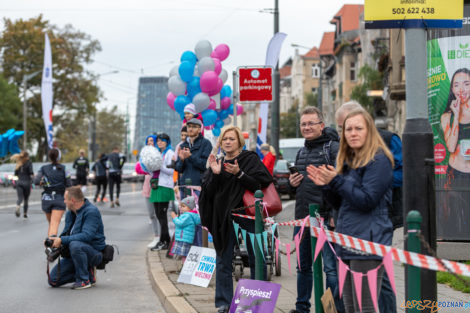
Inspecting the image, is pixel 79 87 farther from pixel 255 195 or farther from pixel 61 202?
pixel 255 195

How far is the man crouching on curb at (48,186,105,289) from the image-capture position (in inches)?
344

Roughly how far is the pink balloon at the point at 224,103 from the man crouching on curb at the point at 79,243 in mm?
6980

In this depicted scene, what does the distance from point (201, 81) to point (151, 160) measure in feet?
10.1

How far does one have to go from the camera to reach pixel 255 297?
594 cm

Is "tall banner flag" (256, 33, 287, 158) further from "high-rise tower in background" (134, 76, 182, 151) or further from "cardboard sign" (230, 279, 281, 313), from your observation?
"high-rise tower in background" (134, 76, 182, 151)

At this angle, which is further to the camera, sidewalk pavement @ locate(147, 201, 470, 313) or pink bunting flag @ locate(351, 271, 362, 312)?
sidewalk pavement @ locate(147, 201, 470, 313)

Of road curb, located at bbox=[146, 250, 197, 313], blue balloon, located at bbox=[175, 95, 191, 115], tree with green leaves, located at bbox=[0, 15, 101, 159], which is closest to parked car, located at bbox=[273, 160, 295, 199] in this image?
blue balloon, located at bbox=[175, 95, 191, 115]

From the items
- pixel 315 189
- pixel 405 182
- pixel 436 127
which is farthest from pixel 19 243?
pixel 405 182

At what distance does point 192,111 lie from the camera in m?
11.4

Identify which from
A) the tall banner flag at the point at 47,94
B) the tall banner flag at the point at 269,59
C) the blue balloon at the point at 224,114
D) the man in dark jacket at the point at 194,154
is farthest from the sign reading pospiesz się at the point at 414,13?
the tall banner flag at the point at 47,94

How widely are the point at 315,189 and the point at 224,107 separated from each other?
9.74 meters

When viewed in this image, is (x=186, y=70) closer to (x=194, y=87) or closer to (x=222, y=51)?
(x=194, y=87)

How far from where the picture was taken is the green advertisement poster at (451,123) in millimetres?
9695

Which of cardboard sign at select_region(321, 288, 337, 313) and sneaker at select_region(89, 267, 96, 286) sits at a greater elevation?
cardboard sign at select_region(321, 288, 337, 313)
